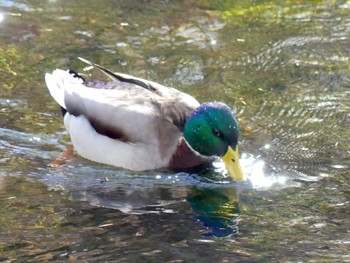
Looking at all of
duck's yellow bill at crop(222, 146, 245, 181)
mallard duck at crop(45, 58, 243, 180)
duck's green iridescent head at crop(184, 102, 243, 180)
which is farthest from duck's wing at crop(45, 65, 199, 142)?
duck's yellow bill at crop(222, 146, 245, 181)

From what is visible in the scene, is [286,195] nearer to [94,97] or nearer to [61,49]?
[94,97]

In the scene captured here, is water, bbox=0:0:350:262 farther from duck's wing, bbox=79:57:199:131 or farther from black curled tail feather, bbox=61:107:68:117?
duck's wing, bbox=79:57:199:131

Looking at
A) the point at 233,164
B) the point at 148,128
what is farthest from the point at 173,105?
the point at 233,164

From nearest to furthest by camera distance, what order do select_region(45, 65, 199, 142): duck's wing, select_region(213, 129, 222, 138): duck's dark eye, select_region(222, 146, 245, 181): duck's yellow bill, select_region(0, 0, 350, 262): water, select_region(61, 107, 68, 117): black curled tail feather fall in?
select_region(0, 0, 350, 262): water
select_region(222, 146, 245, 181): duck's yellow bill
select_region(213, 129, 222, 138): duck's dark eye
select_region(45, 65, 199, 142): duck's wing
select_region(61, 107, 68, 117): black curled tail feather

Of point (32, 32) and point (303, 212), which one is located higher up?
point (32, 32)

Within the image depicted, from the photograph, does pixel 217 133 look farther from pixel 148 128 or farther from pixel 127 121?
pixel 127 121

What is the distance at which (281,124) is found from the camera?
26.6ft

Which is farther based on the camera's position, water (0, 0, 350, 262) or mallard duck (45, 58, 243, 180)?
mallard duck (45, 58, 243, 180)

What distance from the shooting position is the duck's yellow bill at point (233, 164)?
7016mm

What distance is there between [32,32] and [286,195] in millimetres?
4082

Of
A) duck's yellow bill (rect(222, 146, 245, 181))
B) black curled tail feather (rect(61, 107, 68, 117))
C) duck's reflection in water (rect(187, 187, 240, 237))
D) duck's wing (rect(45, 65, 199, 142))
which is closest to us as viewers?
duck's reflection in water (rect(187, 187, 240, 237))

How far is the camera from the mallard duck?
23.4 ft

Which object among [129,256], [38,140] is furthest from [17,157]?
[129,256]

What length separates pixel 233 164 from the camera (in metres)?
7.07
